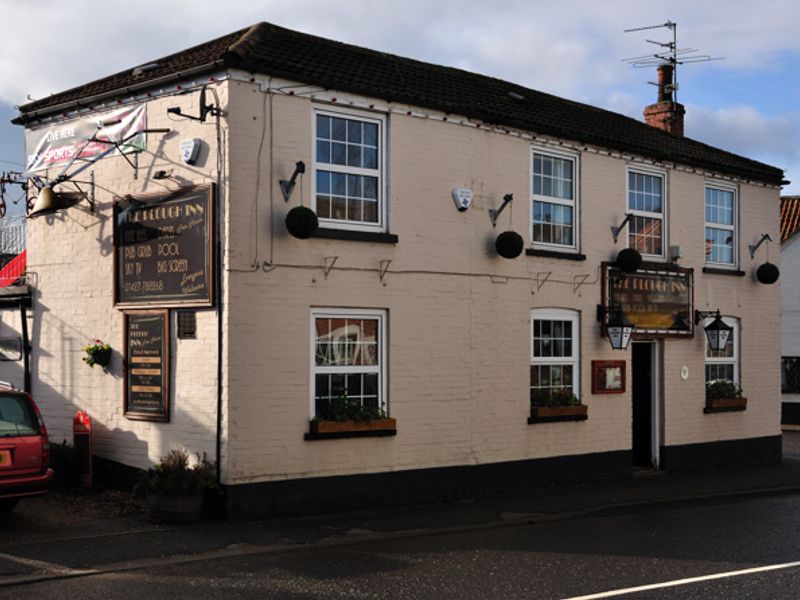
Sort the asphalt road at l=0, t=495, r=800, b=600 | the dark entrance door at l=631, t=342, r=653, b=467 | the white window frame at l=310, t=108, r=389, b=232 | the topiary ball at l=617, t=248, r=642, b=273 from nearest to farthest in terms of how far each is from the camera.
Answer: the asphalt road at l=0, t=495, r=800, b=600 → the white window frame at l=310, t=108, r=389, b=232 → the topiary ball at l=617, t=248, r=642, b=273 → the dark entrance door at l=631, t=342, r=653, b=467

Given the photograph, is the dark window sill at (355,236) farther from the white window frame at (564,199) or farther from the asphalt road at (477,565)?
the asphalt road at (477,565)

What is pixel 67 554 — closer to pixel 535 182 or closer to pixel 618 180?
pixel 535 182

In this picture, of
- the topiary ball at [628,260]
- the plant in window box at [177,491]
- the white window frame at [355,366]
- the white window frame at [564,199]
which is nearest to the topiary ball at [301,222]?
the white window frame at [355,366]

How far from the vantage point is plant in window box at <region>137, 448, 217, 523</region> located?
38.0ft

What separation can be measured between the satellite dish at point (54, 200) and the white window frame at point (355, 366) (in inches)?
151

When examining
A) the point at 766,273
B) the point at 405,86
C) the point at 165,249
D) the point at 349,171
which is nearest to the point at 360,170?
the point at 349,171

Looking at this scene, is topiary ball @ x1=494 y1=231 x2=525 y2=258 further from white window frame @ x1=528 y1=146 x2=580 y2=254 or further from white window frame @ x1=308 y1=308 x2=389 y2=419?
white window frame @ x1=308 y1=308 x2=389 y2=419

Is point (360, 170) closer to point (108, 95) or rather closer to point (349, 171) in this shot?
point (349, 171)

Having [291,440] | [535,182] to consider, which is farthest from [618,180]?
[291,440]

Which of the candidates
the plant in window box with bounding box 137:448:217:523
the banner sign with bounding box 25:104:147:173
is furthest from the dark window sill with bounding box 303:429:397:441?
the banner sign with bounding box 25:104:147:173

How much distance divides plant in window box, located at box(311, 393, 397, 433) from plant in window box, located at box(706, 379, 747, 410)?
751cm

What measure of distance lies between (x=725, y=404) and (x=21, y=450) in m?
12.4

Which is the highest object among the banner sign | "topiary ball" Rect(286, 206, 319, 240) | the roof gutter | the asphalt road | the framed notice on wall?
the roof gutter

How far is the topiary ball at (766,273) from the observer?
62.4ft
